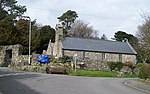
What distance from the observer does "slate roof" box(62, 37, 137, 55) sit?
66.6 meters

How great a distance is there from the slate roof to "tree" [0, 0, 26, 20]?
74.6ft

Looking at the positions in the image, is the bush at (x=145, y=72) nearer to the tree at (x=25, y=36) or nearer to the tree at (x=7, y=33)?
the tree at (x=25, y=36)

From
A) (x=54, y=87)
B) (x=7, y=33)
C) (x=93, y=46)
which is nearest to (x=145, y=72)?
(x=54, y=87)

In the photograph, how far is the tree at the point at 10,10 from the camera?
3314 inches

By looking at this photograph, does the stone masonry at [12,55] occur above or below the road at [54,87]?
above

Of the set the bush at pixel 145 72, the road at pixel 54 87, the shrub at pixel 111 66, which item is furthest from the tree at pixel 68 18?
the road at pixel 54 87

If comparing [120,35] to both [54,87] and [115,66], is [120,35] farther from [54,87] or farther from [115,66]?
[54,87]

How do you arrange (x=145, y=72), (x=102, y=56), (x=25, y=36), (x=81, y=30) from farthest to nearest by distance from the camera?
(x=81, y=30) < (x=25, y=36) < (x=102, y=56) < (x=145, y=72)

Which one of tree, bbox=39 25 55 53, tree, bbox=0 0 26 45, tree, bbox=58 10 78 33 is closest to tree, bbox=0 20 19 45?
tree, bbox=0 0 26 45

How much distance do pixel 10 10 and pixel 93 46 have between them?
3024 centimetres

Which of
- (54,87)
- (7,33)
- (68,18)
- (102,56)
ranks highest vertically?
(68,18)

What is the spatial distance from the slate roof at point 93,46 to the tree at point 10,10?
74.6 ft

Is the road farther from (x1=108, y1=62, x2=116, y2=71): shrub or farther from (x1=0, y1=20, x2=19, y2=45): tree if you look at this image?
(x1=0, y1=20, x2=19, y2=45): tree

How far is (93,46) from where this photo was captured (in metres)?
69.6
